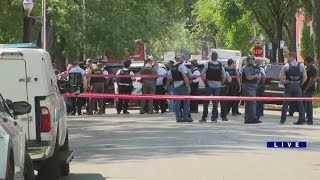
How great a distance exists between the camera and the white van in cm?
1035

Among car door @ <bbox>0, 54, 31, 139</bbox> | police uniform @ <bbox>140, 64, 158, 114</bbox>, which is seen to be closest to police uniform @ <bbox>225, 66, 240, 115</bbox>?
police uniform @ <bbox>140, 64, 158, 114</bbox>

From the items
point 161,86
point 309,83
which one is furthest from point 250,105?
point 161,86

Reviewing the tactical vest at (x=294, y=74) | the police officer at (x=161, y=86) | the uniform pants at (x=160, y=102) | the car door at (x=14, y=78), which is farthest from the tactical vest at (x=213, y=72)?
the car door at (x=14, y=78)

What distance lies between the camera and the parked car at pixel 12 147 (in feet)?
24.2

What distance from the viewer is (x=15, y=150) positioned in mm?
8055

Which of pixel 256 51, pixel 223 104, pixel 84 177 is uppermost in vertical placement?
pixel 256 51

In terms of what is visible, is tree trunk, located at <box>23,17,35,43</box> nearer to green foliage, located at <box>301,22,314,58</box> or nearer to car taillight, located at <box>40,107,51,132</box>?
car taillight, located at <box>40,107,51,132</box>

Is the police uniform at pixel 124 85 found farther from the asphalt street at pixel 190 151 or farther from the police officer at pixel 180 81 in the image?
the police officer at pixel 180 81

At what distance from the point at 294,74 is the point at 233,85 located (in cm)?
479

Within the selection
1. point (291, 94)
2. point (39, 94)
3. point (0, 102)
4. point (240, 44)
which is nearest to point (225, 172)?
point (39, 94)

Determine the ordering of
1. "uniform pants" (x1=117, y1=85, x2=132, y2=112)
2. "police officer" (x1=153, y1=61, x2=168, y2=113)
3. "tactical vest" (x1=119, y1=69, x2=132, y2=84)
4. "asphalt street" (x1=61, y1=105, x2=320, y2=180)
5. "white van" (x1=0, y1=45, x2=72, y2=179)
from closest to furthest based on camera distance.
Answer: "white van" (x1=0, y1=45, x2=72, y2=179) → "asphalt street" (x1=61, y1=105, x2=320, y2=180) → "tactical vest" (x1=119, y1=69, x2=132, y2=84) → "police officer" (x1=153, y1=61, x2=168, y2=113) → "uniform pants" (x1=117, y1=85, x2=132, y2=112)

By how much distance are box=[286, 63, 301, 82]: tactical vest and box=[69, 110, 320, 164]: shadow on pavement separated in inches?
45.2

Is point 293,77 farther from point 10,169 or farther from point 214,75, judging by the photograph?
point 10,169

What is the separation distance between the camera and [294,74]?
67.8 feet
